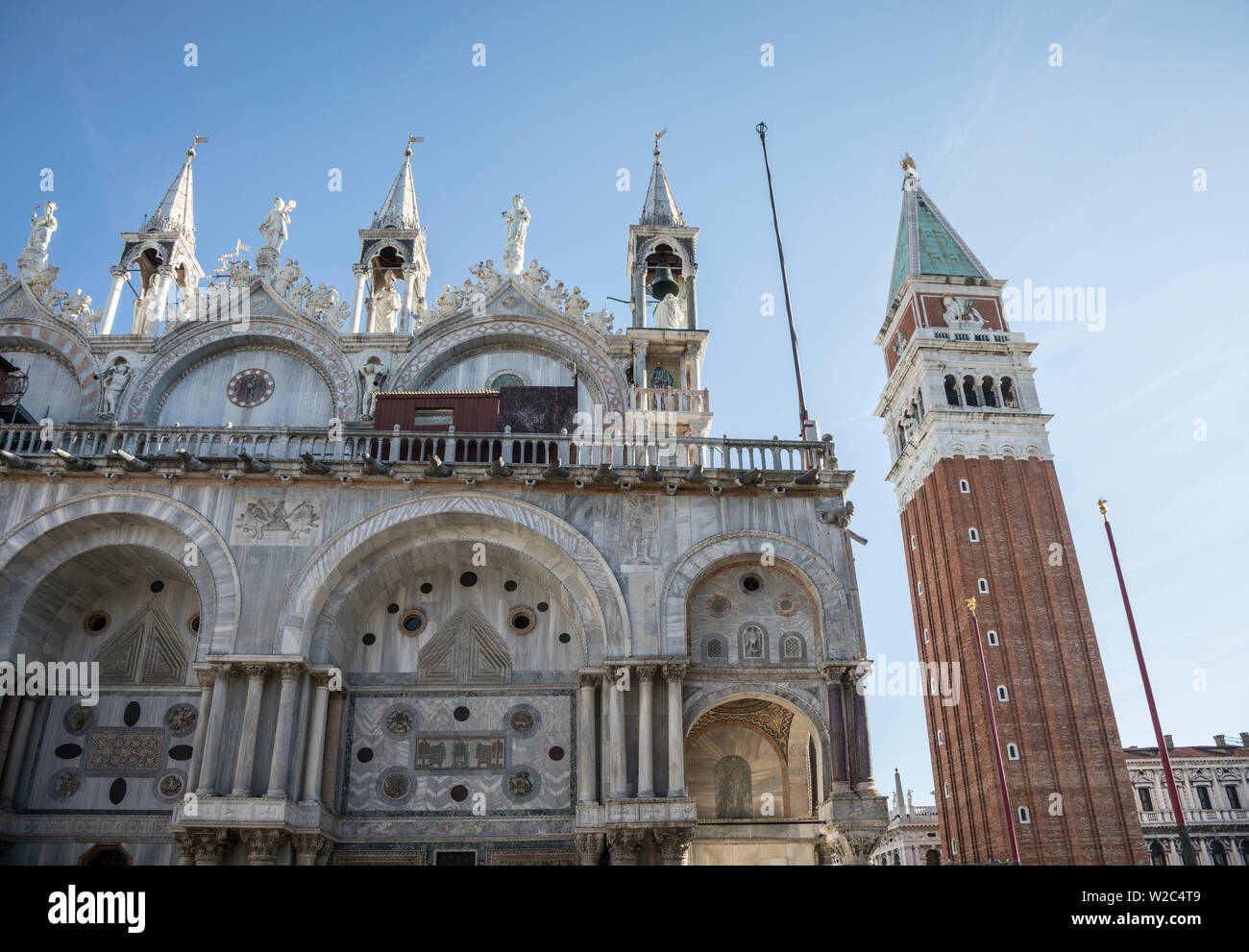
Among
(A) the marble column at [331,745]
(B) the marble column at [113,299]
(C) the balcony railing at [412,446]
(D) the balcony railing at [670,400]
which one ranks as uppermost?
(B) the marble column at [113,299]

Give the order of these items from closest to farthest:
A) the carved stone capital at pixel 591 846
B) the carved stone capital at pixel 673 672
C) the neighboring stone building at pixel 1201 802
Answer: the carved stone capital at pixel 591 846 < the carved stone capital at pixel 673 672 < the neighboring stone building at pixel 1201 802

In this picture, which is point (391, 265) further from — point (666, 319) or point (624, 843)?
point (624, 843)

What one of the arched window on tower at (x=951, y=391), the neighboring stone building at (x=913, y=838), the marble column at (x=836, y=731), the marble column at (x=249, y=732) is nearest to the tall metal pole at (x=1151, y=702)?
the marble column at (x=836, y=731)

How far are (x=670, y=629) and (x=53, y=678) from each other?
47.5 ft

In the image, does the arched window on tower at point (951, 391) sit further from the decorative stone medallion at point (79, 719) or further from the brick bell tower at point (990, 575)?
the decorative stone medallion at point (79, 719)

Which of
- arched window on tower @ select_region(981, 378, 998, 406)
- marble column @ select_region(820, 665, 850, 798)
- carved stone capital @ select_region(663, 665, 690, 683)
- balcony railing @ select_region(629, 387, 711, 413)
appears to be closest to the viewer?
marble column @ select_region(820, 665, 850, 798)

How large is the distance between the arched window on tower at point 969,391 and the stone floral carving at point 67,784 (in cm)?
5304

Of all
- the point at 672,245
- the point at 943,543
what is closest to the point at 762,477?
the point at 672,245

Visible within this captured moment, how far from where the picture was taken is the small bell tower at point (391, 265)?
96.0 ft

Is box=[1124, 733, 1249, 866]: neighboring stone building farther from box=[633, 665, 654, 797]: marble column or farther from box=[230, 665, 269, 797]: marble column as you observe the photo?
box=[230, 665, 269, 797]: marble column

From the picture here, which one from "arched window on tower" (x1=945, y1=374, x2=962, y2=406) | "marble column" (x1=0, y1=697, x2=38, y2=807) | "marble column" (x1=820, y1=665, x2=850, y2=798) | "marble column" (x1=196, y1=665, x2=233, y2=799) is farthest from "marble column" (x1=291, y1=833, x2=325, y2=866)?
"arched window on tower" (x1=945, y1=374, x2=962, y2=406)

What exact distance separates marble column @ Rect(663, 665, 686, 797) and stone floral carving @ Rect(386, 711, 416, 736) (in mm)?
6080

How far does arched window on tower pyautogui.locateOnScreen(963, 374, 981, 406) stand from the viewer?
60.1 meters

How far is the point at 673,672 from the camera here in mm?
20359
